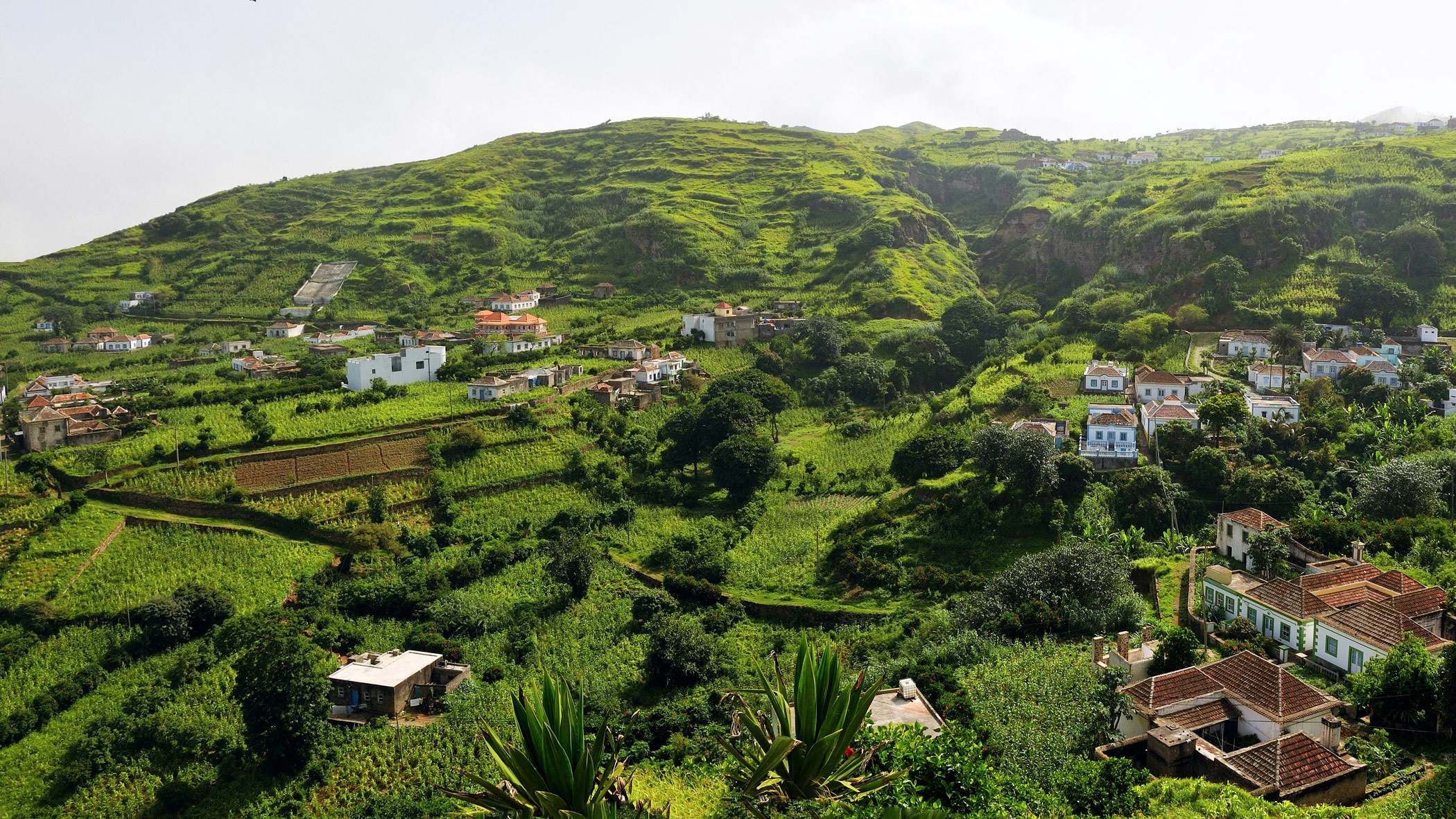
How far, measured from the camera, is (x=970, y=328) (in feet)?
193

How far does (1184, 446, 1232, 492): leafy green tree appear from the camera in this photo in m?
→ 32.2

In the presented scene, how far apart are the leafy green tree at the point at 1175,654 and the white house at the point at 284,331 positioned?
6004cm

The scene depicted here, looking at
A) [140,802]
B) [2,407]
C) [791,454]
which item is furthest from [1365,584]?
[2,407]

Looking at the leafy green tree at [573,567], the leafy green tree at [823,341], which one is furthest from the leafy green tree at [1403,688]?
the leafy green tree at [823,341]

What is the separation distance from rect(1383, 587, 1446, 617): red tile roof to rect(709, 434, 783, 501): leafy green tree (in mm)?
23965

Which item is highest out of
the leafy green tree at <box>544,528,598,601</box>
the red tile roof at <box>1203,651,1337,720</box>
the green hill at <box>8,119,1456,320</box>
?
the green hill at <box>8,119,1456,320</box>

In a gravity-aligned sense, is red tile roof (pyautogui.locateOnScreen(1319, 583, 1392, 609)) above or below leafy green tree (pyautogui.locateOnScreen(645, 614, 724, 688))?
above

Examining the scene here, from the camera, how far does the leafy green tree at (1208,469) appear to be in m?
32.2

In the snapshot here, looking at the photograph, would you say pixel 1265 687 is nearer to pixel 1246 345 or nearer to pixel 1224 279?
pixel 1246 345

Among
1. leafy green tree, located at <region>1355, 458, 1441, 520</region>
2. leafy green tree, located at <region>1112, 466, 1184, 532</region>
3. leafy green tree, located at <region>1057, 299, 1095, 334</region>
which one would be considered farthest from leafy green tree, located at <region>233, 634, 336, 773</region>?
leafy green tree, located at <region>1057, 299, 1095, 334</region>

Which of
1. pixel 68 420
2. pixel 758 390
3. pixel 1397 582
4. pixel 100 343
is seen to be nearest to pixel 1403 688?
pixel 1397 582

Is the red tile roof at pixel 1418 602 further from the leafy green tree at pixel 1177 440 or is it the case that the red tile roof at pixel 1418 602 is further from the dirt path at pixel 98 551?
the dirt path at pixel 98 551

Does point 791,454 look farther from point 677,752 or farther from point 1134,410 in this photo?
point 677,752

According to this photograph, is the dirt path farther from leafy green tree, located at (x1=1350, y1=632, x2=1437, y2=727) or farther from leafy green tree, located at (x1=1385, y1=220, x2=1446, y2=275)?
leafy green tree, located at (x1=1385, y1=220, x2=1446, y2=275)
